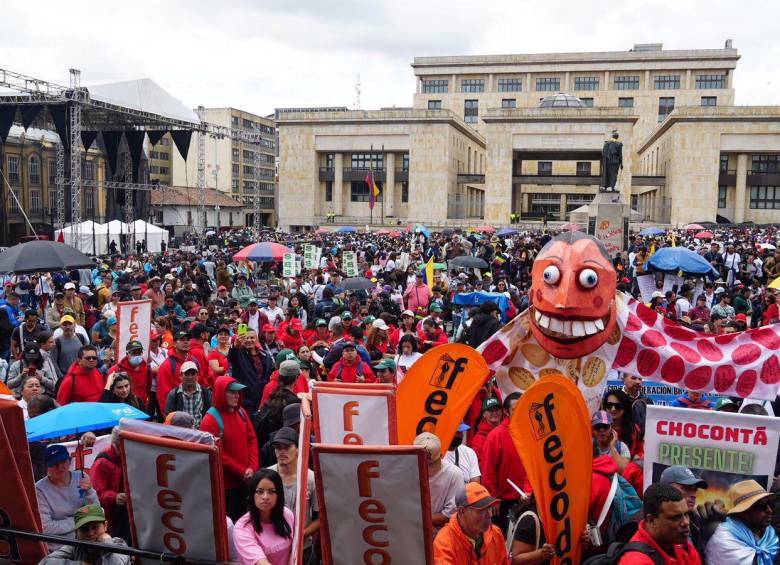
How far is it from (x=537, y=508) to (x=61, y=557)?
100 inches

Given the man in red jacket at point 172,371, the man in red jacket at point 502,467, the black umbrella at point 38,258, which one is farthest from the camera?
the black umbrella at point 38,258

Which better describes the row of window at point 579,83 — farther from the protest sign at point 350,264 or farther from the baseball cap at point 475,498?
the baseball cap at point 475,498

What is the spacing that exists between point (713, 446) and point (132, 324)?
22.3 feet

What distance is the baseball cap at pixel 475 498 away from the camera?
12.0 feet

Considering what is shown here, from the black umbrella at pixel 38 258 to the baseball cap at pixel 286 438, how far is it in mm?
7811

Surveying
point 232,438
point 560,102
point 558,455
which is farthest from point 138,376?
point 560,102

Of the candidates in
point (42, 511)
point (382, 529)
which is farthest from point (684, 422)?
point (42, 511)

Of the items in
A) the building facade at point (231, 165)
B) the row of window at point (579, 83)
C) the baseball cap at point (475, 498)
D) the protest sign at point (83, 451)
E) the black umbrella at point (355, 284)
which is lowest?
the protest sign at point (83, 451)

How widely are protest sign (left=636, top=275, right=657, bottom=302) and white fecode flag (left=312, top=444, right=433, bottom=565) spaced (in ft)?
34.6

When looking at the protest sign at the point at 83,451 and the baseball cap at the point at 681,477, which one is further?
the protest sign at the point at 83,451

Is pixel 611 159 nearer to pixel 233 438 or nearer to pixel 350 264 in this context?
pixel 350 264

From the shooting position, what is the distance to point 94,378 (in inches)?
291

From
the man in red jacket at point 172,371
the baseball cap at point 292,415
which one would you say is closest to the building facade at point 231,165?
the man in red jacket at point 172,371

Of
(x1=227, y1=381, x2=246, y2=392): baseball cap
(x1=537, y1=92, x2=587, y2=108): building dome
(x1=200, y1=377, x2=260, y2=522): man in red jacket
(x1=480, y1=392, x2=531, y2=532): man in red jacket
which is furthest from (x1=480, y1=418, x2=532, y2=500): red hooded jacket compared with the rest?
(x1=537, y1=92, x2=587, y2=108): building dome
